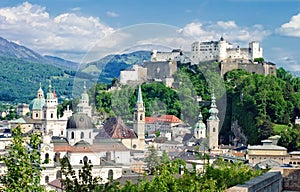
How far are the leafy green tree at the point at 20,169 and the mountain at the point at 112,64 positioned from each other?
8.79 m

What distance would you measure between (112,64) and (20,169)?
943 cm

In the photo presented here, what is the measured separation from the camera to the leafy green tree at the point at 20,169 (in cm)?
1082

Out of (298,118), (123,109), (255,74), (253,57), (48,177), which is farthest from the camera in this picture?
(253,57)

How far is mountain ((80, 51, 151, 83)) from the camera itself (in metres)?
19.8

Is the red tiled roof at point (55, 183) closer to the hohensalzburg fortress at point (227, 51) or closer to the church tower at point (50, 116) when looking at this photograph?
the church tower at point (50, 116)

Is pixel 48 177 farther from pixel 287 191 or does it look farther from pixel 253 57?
pixel 253 57

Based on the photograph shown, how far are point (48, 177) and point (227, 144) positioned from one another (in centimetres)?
3037

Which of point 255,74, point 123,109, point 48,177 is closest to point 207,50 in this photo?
point 255,74

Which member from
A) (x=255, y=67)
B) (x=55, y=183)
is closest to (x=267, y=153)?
(x=55, y=183)

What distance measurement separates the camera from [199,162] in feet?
138

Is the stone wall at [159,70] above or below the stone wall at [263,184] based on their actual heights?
above

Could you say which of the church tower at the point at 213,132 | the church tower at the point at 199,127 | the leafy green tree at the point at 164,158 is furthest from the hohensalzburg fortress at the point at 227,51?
the leafy green tree at the point at 164,158

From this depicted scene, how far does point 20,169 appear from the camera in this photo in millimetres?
10852

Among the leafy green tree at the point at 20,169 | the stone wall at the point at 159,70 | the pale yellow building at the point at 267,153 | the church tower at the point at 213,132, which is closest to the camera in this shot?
the leafy green tree at the point at 20,169
